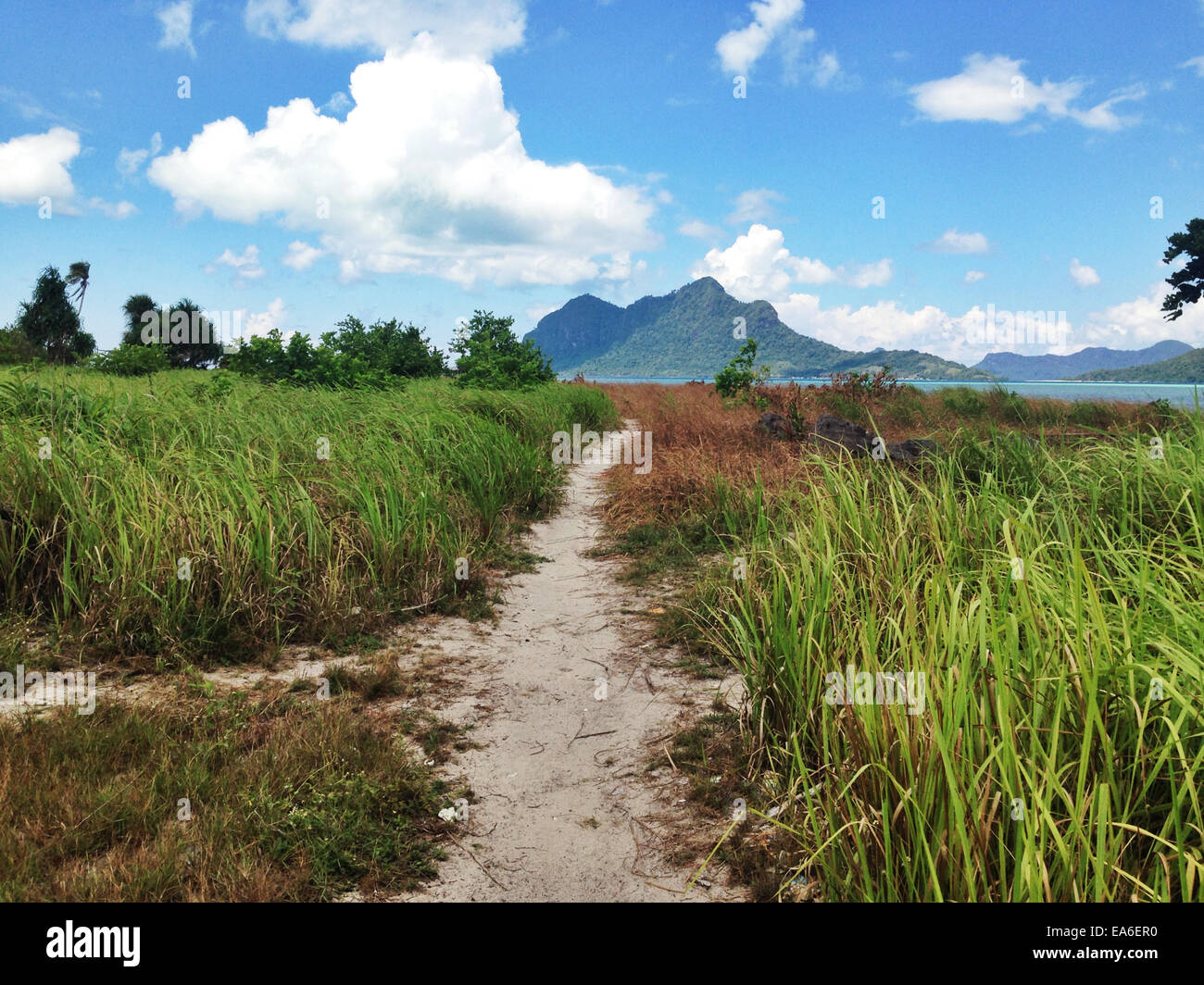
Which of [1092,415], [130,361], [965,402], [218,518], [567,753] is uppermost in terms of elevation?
[130,361]

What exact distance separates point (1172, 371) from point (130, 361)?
136424mm

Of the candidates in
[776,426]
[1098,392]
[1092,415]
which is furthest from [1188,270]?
[1098,392]

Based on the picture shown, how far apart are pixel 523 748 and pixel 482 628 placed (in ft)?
6.49

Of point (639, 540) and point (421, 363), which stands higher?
point (421, 363)

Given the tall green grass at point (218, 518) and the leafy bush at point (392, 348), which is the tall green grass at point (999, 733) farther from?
the leafy bush at point (392, 348)

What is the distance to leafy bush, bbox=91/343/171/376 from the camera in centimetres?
1492

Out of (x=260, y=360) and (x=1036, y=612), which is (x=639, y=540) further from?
(x=260, y=360)

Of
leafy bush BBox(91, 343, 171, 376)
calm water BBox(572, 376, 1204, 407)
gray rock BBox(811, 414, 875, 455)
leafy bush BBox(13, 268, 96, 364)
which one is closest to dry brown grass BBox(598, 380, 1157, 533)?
gray rock BBox(811, 414, 875, 455)

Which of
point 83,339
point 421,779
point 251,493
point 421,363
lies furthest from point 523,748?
point 83,339

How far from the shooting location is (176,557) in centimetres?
517

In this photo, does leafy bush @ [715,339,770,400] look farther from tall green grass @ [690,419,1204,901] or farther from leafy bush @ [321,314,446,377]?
tall green grass @ [690,419,1204,901]

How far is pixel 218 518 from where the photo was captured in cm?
544

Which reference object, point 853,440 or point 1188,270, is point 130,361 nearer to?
point 853,440

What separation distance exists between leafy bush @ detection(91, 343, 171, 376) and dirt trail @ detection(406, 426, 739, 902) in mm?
12615
